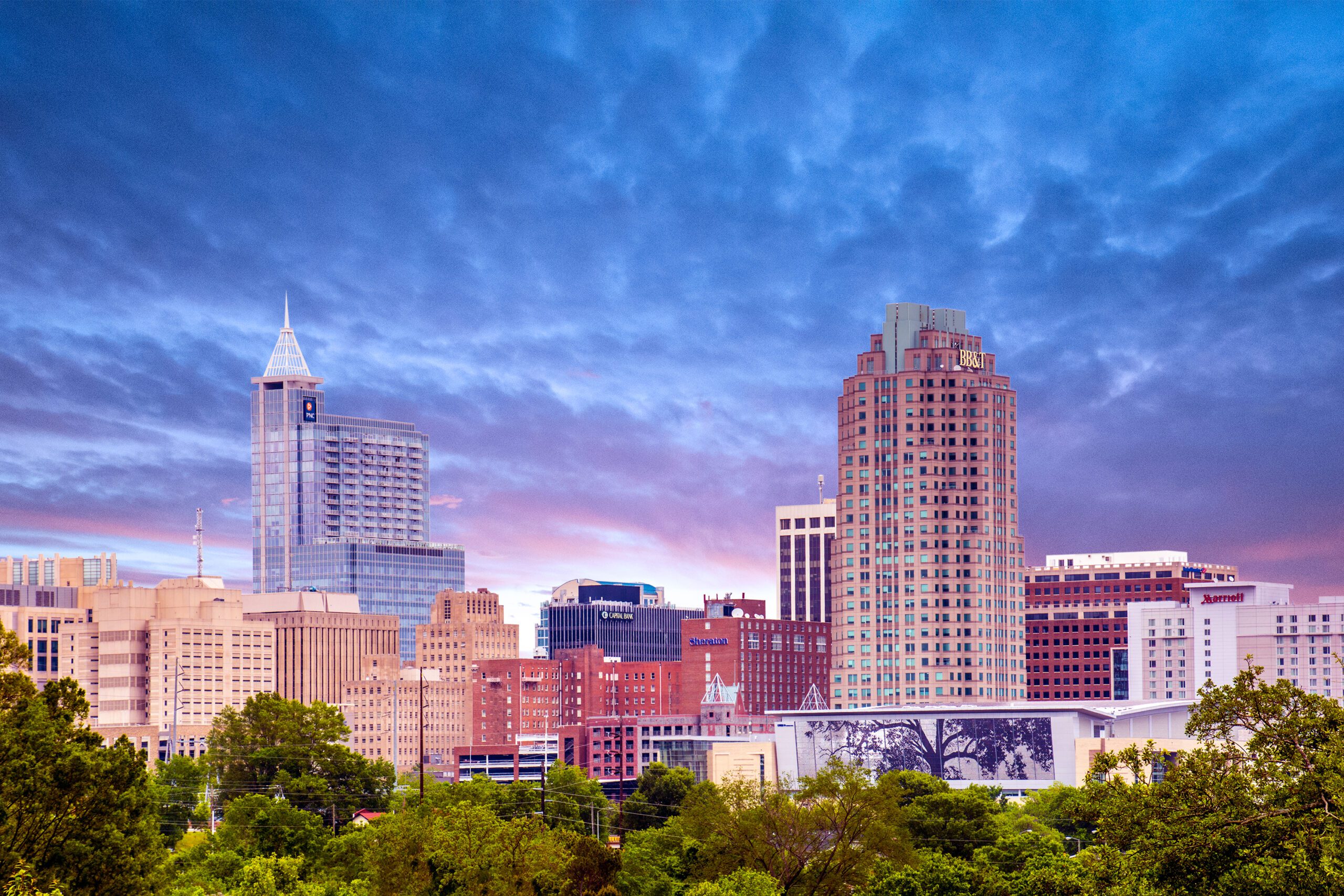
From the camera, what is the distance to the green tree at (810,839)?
117 m

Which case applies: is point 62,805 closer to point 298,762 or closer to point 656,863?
point 656,863

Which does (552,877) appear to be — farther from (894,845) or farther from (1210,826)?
(1210,826)

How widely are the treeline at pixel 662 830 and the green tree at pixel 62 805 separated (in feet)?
0.28

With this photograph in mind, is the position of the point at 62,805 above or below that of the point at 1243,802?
above

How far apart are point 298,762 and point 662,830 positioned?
40541 millimetres

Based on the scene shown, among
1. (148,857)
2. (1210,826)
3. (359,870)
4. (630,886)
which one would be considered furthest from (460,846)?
(1210,826)

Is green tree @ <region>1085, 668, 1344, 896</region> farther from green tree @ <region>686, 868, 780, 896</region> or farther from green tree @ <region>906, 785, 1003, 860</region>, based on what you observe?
green tree @ <region>906, 785, 1003, 860</region>

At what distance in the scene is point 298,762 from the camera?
167750 mm

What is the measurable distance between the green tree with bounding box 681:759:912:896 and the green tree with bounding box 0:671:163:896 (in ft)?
186

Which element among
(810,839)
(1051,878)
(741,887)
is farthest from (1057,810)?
(1051,878)

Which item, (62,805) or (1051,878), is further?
(1051,878)

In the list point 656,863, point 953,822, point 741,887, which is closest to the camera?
point 741,887

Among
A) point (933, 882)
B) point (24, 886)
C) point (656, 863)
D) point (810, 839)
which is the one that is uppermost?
point (24, 886)

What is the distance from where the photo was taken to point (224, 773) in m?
174
